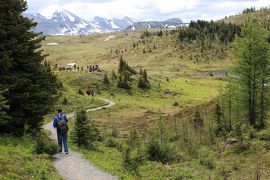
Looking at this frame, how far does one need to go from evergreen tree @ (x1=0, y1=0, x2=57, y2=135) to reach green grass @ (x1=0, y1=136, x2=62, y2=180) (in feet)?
8.98

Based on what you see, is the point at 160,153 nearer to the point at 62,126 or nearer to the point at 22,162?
the point at 62,126

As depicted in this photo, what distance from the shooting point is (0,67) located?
2717cm

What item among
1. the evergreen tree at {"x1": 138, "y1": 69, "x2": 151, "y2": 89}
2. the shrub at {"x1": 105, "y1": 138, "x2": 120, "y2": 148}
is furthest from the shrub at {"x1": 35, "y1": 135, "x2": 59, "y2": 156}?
the evergreen tree at {"x1": 138, "y1": 69, "x2": 151, "y2": 89}

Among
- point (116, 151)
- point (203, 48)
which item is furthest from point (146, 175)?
point (203, 48)

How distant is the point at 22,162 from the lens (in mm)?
21141

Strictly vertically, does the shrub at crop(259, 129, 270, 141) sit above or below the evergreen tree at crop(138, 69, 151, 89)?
above

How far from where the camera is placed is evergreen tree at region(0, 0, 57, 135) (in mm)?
27266

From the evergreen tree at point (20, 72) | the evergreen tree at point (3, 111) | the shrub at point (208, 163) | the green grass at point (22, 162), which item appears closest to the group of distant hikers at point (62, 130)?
the green grass at point (22, 162)

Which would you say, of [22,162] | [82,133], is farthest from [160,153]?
[22,162]

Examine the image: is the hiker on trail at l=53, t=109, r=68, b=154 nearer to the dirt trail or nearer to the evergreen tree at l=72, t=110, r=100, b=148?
the dirt trail

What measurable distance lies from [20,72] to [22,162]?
29.2 ft

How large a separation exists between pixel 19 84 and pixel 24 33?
11.8 feet

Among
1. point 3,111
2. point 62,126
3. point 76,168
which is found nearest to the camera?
point 76,168

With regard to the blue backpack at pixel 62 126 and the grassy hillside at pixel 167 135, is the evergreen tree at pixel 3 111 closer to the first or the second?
the blue backpack at pixel 62 126
